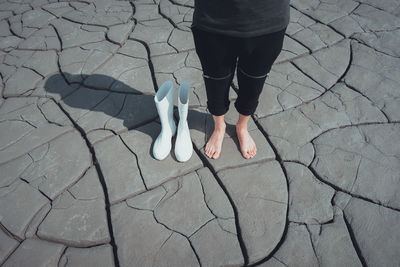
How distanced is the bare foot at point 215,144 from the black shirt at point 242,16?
69cm

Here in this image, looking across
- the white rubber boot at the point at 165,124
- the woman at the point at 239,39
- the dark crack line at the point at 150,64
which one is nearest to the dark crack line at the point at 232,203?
the white rubber boot at the point at 165,124

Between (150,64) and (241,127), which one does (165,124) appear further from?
(150,64)

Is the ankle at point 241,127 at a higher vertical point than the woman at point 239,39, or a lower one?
lower

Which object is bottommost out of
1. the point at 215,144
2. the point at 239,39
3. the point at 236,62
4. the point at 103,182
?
the point at 103,182

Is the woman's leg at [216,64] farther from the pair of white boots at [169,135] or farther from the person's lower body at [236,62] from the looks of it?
the pair of white boots at [169,135]

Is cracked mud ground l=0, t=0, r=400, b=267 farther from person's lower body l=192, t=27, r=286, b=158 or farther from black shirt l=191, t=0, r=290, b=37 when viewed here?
black shirt l=191, t=0, r=290, b=37

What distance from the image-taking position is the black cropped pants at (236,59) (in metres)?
1.10

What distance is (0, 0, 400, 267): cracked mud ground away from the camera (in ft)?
4.44

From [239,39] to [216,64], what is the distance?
0.16 meters

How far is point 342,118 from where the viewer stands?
6.05ft

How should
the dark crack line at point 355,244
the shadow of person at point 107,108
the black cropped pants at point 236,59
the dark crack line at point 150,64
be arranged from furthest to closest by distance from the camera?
the dark crack line at point 150,64
the shadow of person at point 107,108
the dark crack line at point 355,244
the black cropped pants at point 236,59

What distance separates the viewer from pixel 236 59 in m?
1.26

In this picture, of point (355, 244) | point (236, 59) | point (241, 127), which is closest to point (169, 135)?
point (241, 127)

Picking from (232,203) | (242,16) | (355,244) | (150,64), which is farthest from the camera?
(150,64)
